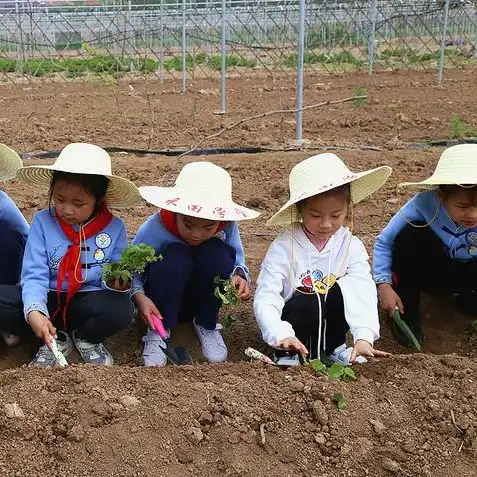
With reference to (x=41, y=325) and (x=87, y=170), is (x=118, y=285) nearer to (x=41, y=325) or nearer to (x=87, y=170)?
(x=41, y=325)

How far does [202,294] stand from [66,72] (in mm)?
14017

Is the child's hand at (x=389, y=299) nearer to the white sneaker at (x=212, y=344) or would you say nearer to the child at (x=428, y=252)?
the child at (x=428, y=252)

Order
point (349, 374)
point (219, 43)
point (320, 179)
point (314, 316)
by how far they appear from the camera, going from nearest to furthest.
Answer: point (349, 374) < point (320, 179) < point (314, 316) < point (219, 43)

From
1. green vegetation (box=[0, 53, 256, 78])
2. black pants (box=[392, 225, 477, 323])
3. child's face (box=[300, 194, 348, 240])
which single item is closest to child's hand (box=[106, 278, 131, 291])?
child's face (box=[300, 194, 348, 240])

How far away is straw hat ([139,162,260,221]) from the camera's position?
2.51 m

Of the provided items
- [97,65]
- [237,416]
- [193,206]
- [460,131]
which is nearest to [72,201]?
[193,206]

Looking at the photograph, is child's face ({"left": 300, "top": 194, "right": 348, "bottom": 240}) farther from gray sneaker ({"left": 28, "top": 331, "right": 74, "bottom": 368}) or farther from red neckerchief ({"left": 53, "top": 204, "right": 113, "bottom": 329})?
gray sneaker ({"left": 28, "top": 331, "right": 74, "bottom": 368})

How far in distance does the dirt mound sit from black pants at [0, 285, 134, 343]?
46 cm

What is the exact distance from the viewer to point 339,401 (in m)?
2.02

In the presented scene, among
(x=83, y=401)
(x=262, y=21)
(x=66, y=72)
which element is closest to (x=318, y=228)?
(x=83, y=401)

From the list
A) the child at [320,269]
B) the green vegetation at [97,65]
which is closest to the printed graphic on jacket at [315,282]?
the child at [320,269]

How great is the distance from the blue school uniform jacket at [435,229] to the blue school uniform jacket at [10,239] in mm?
1534

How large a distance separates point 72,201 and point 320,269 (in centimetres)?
97

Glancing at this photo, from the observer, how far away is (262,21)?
74.8 feet
